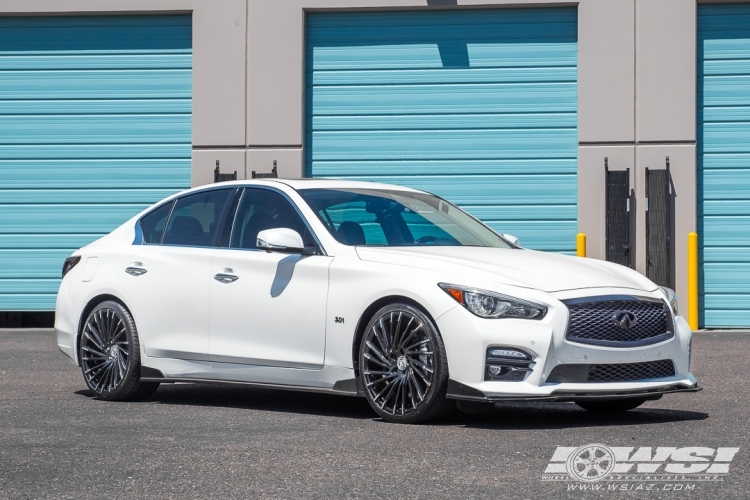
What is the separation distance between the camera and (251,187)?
8.48 m

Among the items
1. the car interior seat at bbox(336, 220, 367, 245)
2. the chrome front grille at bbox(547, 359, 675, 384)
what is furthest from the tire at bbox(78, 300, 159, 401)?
the chrome front grille at bbox(547, 359, 675, 384)

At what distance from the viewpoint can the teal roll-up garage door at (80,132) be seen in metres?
18.0

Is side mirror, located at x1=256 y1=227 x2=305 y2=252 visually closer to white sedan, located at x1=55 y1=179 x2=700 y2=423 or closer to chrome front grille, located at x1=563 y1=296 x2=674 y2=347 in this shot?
white sedan, located at x1=55 y1=179 x2=700 y2=423

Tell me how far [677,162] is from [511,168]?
2.21 meters

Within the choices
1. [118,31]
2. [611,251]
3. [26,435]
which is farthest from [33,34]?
[26,435]

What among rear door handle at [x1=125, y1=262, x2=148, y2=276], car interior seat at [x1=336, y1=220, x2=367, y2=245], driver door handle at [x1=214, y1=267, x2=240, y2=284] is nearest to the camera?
car interior seat at [x1=336, y1=220, x2=367, y2=245]

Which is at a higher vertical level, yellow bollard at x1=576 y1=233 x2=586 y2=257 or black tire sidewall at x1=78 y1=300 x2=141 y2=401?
yellow bollard at x1=576 y1=233 x2=586 y2=257

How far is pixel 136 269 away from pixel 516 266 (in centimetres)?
286

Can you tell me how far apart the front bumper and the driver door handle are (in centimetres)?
174

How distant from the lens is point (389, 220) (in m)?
Result: 8.09

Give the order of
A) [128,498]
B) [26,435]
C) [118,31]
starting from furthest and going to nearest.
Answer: [118,31] < [26,435] < [128,498]

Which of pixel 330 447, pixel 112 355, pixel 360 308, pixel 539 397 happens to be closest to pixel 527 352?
pixel 539 397

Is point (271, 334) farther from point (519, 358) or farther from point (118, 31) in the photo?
point (118, 31)

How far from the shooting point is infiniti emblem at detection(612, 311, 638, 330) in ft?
22.7
